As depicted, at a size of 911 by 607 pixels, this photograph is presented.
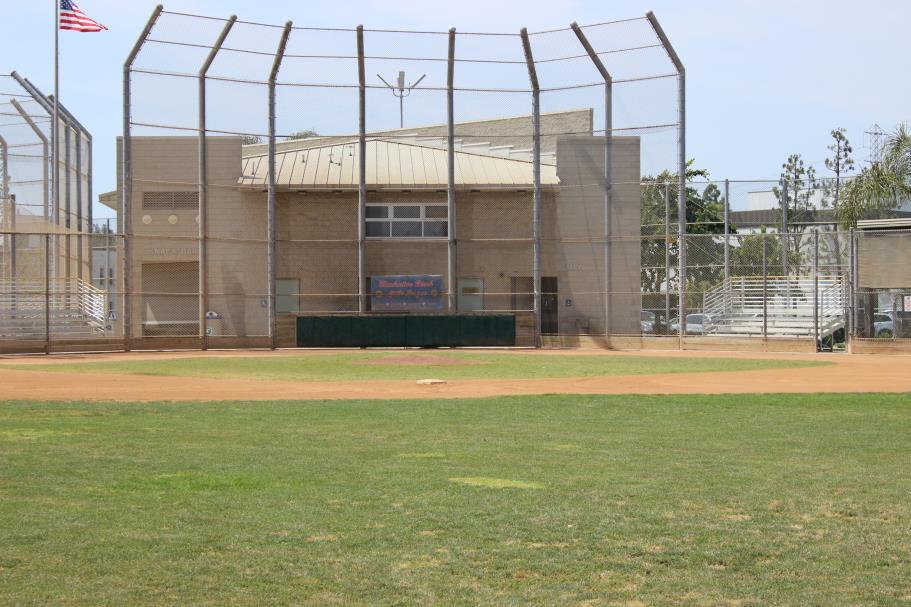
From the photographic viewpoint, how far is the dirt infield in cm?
2067

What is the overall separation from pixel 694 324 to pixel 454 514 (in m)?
39.4

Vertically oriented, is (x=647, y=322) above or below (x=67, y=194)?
below

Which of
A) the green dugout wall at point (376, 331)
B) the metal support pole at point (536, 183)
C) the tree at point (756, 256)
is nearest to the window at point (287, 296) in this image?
the green dugout wall at point (376, 331)

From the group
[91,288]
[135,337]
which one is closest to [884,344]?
[135,337]

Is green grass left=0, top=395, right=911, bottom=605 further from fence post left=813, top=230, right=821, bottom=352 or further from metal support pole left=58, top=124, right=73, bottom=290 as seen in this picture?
metal support pole left=58, top=124, right=73, bottom=290

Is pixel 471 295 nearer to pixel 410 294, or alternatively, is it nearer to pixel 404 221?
pixel 410 294

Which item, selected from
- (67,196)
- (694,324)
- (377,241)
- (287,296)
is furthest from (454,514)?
(694,324)

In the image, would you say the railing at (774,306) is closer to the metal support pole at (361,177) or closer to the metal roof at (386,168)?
the metal roof at (386,168)

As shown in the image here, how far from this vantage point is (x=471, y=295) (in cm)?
4356

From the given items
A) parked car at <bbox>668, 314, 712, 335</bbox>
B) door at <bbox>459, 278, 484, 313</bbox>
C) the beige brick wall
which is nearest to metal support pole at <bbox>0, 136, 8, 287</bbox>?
the beige brick wall

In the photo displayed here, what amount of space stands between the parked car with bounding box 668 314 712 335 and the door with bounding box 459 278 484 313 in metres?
7.33

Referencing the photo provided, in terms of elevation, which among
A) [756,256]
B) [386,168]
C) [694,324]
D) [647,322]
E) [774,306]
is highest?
[386,168]

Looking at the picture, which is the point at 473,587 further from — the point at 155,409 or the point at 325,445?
the point at 155,409

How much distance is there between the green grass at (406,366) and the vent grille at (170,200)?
9942mm
